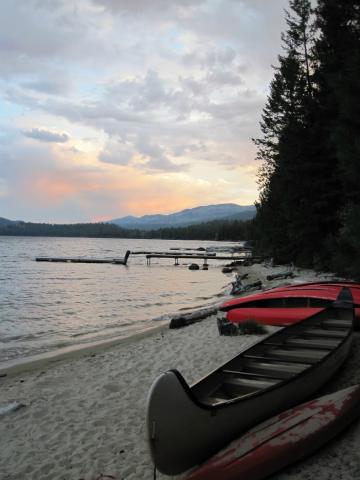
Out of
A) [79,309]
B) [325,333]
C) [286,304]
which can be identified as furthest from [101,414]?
[79,309]

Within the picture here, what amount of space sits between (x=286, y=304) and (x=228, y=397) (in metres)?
7.05

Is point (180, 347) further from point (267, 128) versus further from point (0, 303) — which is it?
point (267, 128)

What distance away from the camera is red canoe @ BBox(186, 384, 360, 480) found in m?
4.04

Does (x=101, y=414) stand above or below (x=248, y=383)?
below

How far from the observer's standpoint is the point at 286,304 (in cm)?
1206

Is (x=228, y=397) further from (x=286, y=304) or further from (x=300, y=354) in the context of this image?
(x=286, y=304)

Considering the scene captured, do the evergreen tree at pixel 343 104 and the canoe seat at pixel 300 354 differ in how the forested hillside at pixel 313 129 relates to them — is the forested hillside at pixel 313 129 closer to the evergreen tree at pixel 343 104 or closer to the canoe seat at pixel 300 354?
the evergreen tree at pixel 343 104

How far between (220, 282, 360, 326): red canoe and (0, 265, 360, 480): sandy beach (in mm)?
1080

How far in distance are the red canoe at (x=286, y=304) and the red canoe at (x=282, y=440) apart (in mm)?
5748

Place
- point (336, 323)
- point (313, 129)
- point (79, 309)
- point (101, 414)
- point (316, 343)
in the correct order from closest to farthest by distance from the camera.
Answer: point (101, 414), point (316, 343), point (336, 323), point (79, 309), point (313, 129)

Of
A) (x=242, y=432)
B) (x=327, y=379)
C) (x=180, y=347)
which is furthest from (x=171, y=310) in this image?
(x=242, y=432)

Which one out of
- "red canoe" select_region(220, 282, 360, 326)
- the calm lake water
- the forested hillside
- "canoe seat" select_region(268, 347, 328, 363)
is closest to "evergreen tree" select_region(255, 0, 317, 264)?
the forested hillside

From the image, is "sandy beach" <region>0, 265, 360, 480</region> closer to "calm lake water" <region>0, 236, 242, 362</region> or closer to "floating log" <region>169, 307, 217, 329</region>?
"floating log" <region>169, 307, 217, 329</region>

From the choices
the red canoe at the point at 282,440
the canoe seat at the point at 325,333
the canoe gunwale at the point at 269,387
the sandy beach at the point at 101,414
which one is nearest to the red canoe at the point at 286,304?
the sandy beach at the point at 101,414
